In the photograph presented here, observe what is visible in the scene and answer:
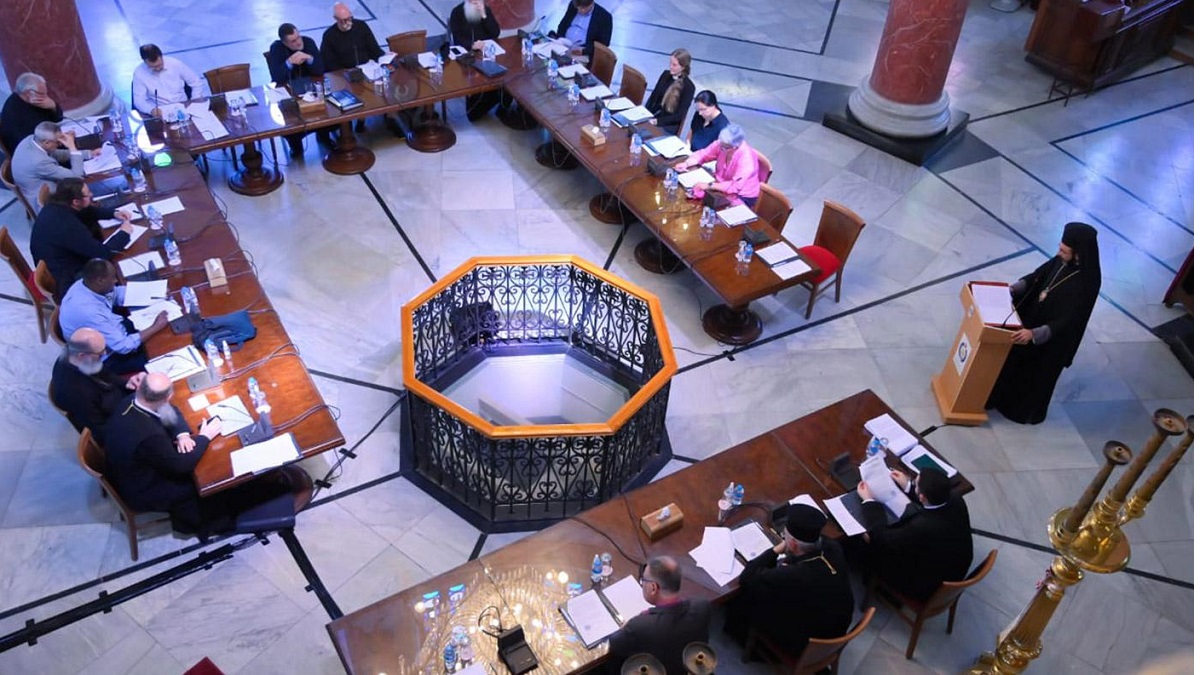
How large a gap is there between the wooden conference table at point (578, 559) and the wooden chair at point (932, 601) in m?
0.50

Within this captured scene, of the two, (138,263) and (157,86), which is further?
(157,86)

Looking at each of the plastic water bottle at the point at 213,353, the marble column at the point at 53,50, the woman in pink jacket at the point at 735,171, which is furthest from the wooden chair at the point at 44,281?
the woman in pink jacket at the point at 735,171

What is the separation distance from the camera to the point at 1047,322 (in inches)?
245

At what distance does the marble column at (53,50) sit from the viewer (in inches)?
328

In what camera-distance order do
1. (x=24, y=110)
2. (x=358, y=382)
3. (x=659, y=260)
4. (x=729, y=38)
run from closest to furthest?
1. (x=358, y=382)
2. (x=24, y=110)
3. (x=659, y=260)
4. (x=729, y=38)

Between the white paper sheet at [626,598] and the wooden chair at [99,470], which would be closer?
the white paper sheet at [626,598]

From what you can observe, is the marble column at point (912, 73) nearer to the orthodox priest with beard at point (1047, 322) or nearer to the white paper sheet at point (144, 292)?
the orthodox priest with beard at point (1047, 322)

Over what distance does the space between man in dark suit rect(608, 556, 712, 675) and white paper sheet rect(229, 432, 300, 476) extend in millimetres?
2250

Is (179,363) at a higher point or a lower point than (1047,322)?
lower

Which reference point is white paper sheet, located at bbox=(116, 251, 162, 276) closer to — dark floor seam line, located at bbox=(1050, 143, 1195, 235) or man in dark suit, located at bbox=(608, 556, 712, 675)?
man in dark suit, located at bbox=(608, 556, 712, 675)

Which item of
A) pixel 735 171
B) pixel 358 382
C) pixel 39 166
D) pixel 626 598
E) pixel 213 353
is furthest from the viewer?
pixel 735 171

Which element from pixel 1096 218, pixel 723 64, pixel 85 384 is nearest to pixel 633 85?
pixel 723 64

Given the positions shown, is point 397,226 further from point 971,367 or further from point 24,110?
point 971,367

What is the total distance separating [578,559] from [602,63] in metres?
6.20
